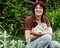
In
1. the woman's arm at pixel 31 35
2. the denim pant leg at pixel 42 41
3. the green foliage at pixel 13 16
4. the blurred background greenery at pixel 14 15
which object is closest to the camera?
the denim pant leg at pixel 42 41

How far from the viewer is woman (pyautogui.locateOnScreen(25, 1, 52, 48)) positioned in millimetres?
5191

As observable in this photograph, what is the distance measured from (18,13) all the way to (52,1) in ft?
8.88

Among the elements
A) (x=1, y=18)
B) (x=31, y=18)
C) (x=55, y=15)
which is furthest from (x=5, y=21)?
(x=31, y=18)

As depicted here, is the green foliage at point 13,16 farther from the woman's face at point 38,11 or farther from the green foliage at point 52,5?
the woman's face at point 38,11

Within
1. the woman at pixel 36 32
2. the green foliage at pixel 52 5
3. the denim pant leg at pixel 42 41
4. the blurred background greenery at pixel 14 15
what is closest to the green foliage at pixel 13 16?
the blurred background greenery at pixel 14 15

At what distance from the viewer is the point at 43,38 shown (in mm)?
5102

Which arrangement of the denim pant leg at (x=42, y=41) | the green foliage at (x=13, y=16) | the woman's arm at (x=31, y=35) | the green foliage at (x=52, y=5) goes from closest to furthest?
the denim pant leg at (x=42, y=41) < the woman's arm at (x=31, y=35) < the green foliage at (x=13, y=16) < the green foliage at (x=52, y=5)

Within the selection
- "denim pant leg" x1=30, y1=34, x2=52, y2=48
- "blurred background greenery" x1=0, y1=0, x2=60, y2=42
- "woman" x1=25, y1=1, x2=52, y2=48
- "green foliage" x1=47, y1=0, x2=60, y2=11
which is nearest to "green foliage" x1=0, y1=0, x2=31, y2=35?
"blurred background greenery" x1=0, y1=0, x2=60, y2=42

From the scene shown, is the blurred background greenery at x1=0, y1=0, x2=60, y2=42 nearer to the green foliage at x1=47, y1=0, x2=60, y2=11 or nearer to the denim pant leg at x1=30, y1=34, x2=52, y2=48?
the green foliage at x1=47, y1=0, x2=60, y2=11

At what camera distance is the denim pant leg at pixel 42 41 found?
5119 mm

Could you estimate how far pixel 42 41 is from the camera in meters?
5.20

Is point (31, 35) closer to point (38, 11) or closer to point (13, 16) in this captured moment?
point (38, 11)

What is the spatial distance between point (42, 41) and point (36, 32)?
0.18 meters


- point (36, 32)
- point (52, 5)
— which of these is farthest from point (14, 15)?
point (36, 32)
